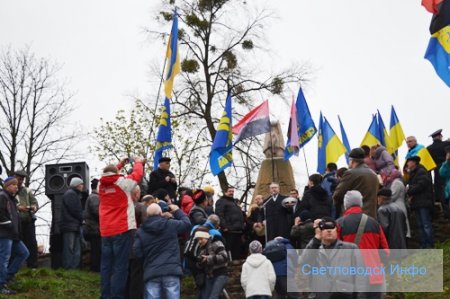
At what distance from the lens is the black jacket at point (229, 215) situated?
16656 millimetres

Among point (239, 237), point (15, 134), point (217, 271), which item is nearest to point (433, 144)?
point (239, 237)

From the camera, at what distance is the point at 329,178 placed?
1622 centimetres

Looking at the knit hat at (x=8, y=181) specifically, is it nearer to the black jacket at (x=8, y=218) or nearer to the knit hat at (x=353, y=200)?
the black jacket at (x=8, y=218)

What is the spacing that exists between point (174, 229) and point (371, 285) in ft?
11.2

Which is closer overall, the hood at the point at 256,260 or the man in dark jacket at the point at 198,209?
the hood at the point at 256,260

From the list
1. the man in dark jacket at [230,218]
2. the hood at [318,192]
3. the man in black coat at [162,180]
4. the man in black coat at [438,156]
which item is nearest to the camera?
the hood at [318,192]

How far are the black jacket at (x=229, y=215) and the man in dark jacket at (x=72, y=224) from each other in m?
2.50

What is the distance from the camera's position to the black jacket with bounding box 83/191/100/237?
16.1 metres

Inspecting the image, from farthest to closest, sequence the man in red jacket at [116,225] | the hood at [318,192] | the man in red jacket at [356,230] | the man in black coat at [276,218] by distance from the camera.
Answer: the man in black coat at [276,218]
the hood at [318,192]
the man in red jacket at [116,225]
the man in red jacket at [356,230]

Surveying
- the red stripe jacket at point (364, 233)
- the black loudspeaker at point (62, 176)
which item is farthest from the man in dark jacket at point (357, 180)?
the black loudspeaker at point (62, 176)

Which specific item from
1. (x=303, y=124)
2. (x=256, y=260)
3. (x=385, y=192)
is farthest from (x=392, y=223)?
(x=303, y=124)

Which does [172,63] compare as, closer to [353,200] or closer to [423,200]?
[423,200]

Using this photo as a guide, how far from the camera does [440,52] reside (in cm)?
1606

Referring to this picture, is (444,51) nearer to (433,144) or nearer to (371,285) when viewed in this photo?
(433,144)
